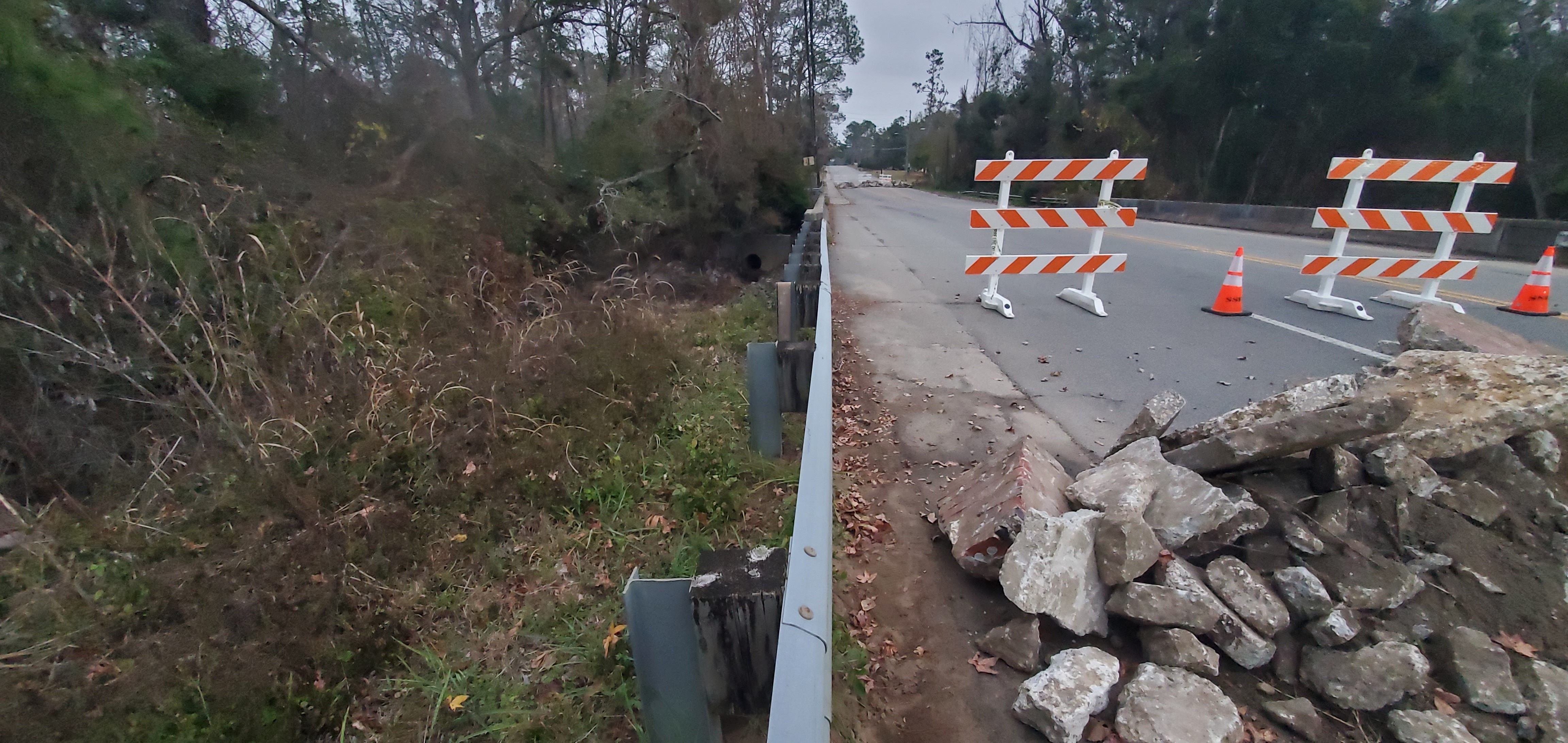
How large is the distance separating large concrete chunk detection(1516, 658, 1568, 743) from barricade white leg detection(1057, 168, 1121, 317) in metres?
5.75

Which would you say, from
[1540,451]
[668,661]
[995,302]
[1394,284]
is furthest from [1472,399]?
[1394,284]

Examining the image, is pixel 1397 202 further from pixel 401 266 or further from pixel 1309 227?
pixel 401 266

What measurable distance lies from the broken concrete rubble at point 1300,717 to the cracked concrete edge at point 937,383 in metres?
1.72

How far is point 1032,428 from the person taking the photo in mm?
4508

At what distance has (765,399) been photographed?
3.62 m

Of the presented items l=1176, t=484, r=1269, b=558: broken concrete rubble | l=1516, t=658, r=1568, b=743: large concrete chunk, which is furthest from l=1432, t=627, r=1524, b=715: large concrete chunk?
l=1176, t=484, r=1269, b=558: broken concrete rubble

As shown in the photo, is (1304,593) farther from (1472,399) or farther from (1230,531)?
(1472,399)

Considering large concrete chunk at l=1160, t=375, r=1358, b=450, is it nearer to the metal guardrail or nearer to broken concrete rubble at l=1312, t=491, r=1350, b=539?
broken concrete rubble at l=1312, t=491, r=1350, b=539

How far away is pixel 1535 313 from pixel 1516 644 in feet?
24.6

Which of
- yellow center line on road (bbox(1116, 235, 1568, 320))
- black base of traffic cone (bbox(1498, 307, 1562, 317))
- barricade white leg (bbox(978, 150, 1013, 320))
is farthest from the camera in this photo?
yellow center line on road (bbox(1116, 235, 1568, 320))

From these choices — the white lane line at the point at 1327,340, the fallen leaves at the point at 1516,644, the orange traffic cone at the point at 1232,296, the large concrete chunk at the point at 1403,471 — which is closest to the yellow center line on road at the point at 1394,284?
the orange traffic cone at the point at 1232,296

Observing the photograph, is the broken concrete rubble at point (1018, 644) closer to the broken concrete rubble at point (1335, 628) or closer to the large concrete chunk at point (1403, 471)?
the broken concrete rubble at point (1335, 628)

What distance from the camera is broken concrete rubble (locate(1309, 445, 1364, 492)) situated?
9.93ft

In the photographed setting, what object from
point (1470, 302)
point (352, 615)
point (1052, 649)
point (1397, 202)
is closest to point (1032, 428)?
point (1052, 649)
